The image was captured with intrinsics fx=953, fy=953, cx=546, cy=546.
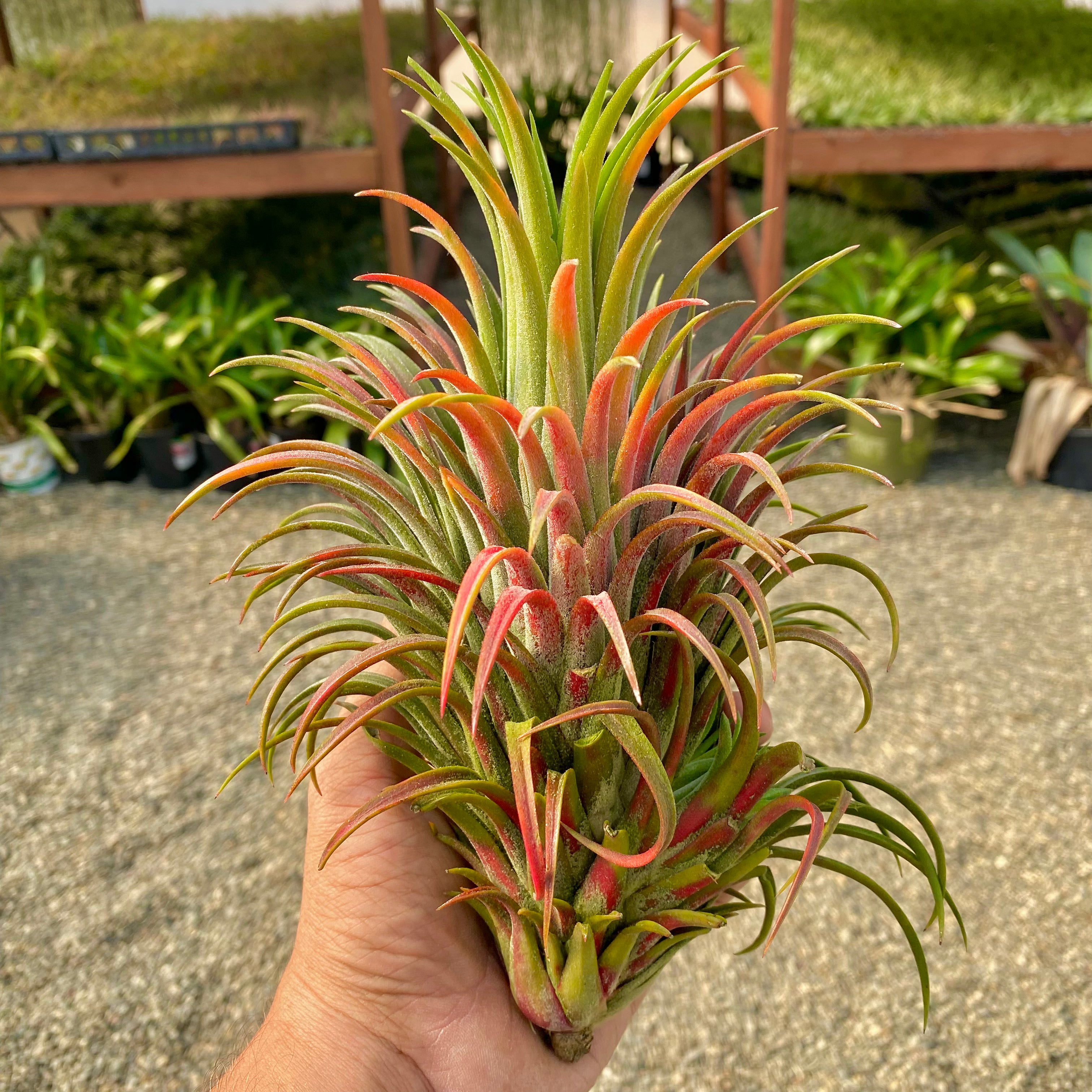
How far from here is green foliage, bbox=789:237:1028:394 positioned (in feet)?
8.65

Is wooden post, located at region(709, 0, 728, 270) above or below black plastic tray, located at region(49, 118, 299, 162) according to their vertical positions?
below

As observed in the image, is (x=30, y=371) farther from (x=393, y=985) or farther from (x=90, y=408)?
(x=393, y=985)

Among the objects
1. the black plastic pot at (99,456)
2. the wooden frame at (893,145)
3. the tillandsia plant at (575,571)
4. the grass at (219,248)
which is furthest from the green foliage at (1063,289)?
the black plastic pot at (99,456)

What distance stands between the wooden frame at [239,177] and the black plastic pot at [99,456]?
664 millimetres

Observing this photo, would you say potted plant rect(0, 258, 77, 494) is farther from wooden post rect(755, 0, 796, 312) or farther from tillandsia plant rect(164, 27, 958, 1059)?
tillandsia plant rect(164, 27, 958, 1059)

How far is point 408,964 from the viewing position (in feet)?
2.37

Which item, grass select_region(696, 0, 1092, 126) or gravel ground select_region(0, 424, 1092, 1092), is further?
grass select_region(696, 0, 1092, 126)

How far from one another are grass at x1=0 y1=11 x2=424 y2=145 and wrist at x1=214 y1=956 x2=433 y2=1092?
8.21 ft

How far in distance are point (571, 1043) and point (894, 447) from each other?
2240mm

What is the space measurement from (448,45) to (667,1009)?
4.41 meters

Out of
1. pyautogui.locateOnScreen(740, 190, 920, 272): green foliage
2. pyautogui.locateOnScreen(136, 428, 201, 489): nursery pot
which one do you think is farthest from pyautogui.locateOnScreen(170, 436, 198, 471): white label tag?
pyautogui.locateOnScreen(740, 190, 920, 272): green foliage

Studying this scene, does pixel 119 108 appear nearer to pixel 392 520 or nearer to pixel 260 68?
pixel 260 68

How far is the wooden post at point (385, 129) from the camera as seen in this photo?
8.00 ft

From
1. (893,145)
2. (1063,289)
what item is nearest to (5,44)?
(893,145)
